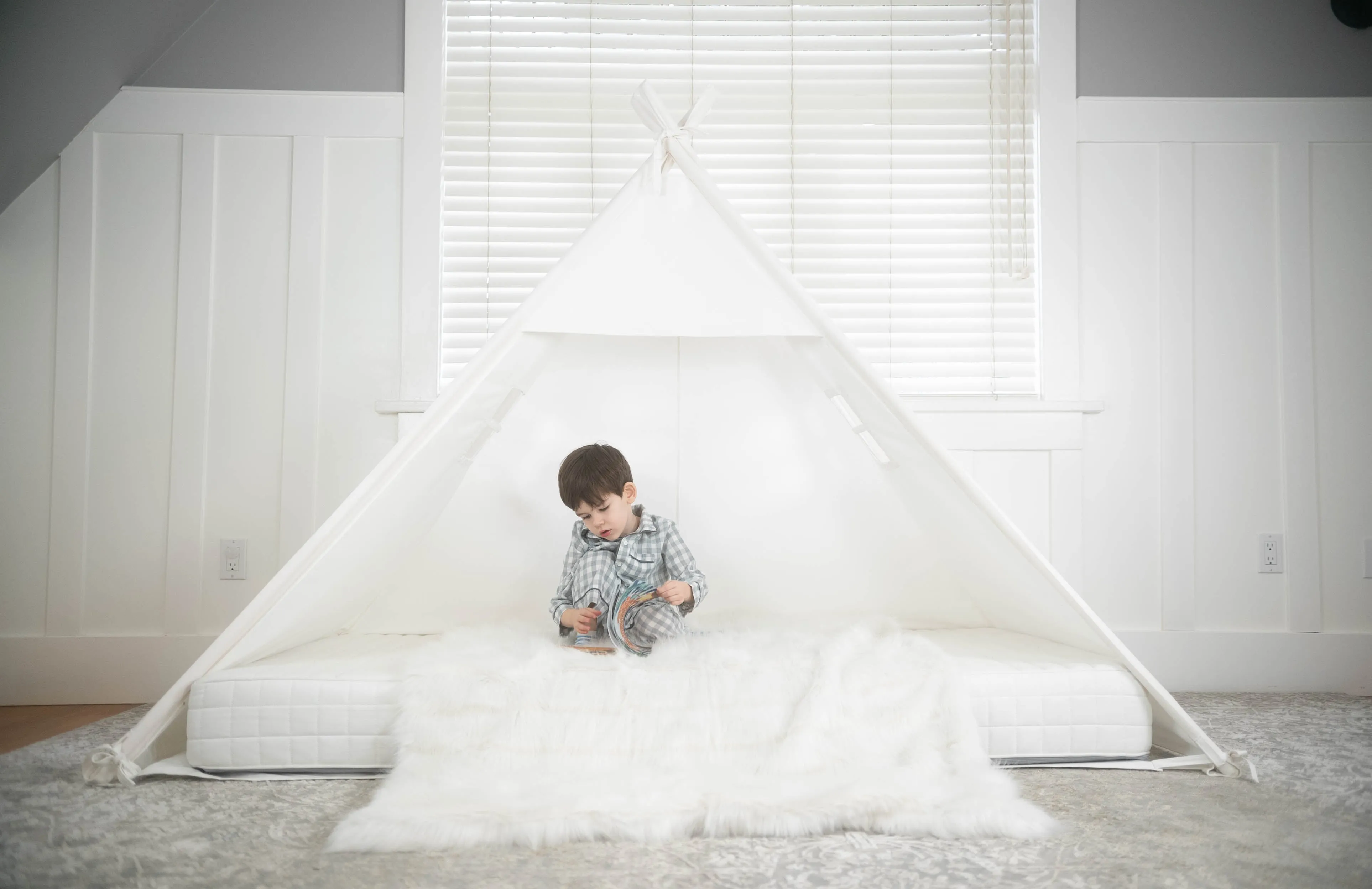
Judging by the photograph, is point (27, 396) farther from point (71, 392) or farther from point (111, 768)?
point (111, 768)

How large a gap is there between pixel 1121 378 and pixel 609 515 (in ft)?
4.89

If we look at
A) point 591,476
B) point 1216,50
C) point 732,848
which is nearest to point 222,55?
point 591,476

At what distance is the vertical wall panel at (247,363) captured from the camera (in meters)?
2.09

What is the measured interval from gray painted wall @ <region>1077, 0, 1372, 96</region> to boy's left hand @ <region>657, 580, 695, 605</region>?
1812mm

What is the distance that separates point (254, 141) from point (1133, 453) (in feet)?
8.42

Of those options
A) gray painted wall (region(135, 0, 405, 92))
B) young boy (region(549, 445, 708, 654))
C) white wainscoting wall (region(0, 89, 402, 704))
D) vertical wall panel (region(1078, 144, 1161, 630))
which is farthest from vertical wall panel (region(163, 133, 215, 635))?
vertical wall panel (region(1078, 144, 1161, 630))

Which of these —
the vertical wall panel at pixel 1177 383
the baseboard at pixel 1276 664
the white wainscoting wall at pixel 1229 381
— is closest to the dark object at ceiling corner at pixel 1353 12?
the white wainscoting wall at pixel 1229 381

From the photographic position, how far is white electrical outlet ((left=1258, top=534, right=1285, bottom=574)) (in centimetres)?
213

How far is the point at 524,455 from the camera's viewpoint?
1.99 m

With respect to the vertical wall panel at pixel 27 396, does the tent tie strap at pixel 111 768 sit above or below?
below

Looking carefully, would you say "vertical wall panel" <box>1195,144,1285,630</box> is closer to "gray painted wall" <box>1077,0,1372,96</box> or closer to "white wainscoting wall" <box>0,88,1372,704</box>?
"white wainscoting wall" <box>0,88,1372,704</box>

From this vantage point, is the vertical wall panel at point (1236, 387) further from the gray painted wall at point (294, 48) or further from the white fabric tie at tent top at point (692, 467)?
the gray painted wall at point (294, 48)

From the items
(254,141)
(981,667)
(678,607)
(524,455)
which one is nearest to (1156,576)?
(981,667)

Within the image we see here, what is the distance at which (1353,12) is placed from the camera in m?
2.16
